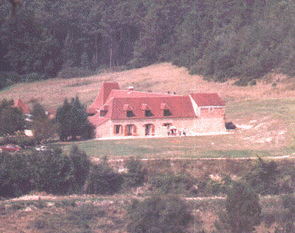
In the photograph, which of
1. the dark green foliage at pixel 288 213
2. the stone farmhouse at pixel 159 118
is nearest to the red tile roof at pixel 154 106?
the stone farmhouse at pixel 159 118

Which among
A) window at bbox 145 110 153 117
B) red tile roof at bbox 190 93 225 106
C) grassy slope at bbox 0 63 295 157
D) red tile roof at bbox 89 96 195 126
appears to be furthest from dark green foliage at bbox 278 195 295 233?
window at bbox 145 110 153 117

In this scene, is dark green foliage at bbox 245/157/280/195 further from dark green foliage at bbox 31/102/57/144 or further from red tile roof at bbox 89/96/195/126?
dark green foliage at bbox 31/102/57/144

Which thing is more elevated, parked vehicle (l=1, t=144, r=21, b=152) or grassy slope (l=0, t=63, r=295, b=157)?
grassy slope (l=0, t=63, r=295, b=157)

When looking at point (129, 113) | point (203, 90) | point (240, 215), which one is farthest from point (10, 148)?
point (203, 90)

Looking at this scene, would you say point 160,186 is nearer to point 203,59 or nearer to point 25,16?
point 203,59

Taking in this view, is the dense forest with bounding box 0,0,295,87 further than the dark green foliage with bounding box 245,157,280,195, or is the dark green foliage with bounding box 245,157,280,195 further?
the dense forest with bounding box 0,0,295,87

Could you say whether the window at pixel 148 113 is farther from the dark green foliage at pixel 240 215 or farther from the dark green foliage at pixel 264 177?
the dark green foliage at pixel 240 215

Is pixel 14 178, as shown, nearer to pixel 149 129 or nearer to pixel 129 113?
pixel 129 113
